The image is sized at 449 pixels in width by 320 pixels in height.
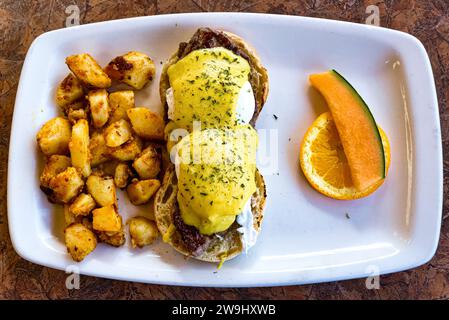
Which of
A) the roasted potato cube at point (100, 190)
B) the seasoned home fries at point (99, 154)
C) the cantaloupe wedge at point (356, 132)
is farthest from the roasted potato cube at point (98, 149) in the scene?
the cantaloupe wedge at point (356, 132)

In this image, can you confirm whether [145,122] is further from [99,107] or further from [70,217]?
[70,217]

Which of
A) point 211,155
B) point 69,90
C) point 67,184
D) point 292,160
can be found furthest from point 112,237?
point 292,160

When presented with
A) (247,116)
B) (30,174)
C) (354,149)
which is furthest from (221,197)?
A: (30,174)

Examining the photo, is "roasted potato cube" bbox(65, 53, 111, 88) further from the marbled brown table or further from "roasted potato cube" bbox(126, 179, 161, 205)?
"roasted potato cube" bbox(126, 179, 161, 205)

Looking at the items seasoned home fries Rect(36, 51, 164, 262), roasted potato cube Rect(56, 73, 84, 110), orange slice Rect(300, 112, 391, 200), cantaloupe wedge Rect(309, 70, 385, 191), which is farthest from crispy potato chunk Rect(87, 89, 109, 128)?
cantaloupe wedge Rect(309, 70, 385, 191)
